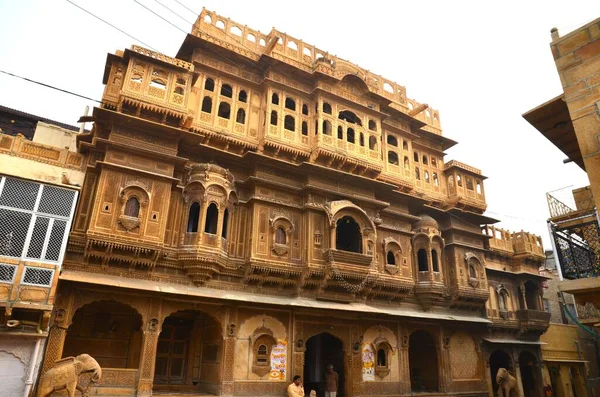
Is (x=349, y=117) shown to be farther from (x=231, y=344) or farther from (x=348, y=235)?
(x=231, y=344)

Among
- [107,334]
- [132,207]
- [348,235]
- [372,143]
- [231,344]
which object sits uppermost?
[372,143]

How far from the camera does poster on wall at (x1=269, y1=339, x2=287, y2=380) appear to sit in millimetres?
14797

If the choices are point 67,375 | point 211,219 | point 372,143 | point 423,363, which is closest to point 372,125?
point 372,143

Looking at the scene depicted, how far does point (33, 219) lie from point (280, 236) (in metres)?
8.29

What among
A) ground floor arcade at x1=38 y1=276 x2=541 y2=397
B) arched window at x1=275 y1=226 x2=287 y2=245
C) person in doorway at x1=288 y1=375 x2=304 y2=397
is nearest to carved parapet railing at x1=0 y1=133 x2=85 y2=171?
ground floor arcade at x1=38 y1=276 x2=541 y2=397

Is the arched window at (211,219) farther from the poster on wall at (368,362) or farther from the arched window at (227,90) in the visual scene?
the poster on wall at (368,362)

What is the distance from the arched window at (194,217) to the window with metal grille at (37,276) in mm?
4898

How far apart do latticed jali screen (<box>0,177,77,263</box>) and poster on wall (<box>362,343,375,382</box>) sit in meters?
11.8

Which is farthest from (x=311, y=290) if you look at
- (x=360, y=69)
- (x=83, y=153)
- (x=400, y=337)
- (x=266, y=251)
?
(x=360, y=69)

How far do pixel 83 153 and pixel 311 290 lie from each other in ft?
32.0

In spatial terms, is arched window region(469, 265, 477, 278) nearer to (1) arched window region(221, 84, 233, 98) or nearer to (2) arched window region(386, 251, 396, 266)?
(2) arched window region(386, 251, 396, 266)

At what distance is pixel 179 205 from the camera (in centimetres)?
1508

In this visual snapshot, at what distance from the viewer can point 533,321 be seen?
23141 mm

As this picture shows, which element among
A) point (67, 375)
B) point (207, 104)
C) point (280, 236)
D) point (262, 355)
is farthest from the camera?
point (207, 104)
